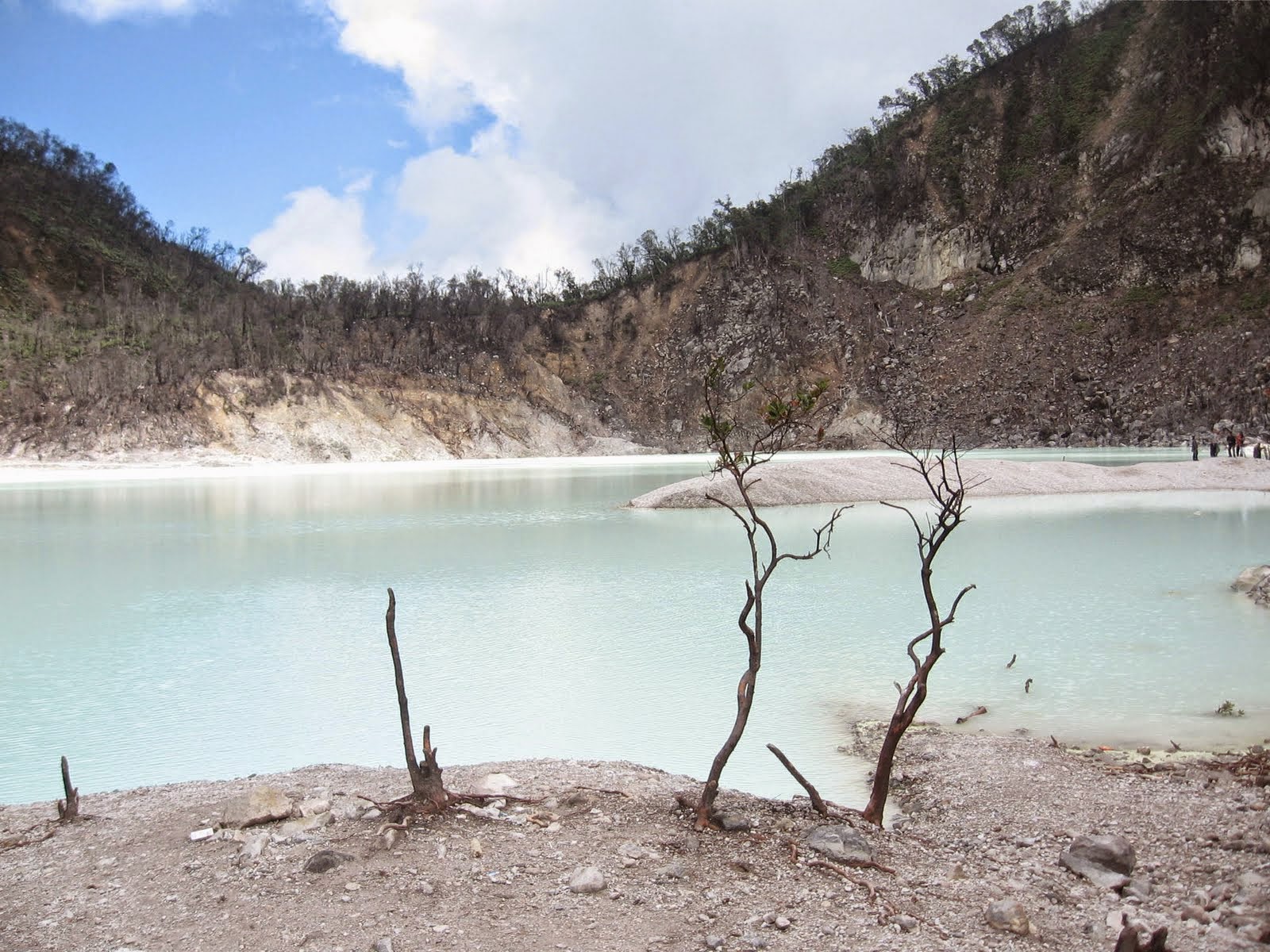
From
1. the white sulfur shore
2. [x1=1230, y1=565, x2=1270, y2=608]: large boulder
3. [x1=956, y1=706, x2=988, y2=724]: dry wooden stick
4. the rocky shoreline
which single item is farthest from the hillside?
the rocky shoreline

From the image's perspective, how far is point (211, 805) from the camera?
199 inches

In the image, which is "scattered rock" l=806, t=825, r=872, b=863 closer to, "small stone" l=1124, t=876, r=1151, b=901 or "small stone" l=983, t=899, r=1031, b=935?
"small stone" l=983, t=899, r=1031, b=935

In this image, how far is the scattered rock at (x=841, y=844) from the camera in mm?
4285

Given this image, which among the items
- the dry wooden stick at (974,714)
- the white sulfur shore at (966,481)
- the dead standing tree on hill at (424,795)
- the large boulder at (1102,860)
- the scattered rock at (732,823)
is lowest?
the dry wooden stick at (974,714)

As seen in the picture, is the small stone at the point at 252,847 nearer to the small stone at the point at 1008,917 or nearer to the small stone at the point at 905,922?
the small stone at the point at 905,922

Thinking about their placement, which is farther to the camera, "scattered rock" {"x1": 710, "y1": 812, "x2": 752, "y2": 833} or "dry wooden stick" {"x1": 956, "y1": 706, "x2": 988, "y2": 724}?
"dry wooden stick" {"x1": 956, "y1": 706, "x2": 988, "y2": 724}

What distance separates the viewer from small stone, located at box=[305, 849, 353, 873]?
4168 mm

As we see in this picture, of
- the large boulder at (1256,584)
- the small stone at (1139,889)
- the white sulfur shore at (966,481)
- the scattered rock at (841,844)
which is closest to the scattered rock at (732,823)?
the scattered rock at (841,844)

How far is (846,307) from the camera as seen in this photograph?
73.5 m

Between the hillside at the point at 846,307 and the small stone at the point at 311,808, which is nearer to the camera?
the small stone at the point at 311,808

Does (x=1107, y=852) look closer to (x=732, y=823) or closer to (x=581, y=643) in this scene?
(x=732, y=823)

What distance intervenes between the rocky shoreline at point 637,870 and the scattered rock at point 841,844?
1 centimetres

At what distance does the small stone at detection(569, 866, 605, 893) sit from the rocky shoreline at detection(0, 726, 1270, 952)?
0.01m

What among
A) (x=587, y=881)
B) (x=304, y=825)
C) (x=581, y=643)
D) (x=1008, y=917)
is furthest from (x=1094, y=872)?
(x=581, y=643)
